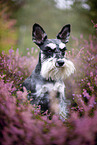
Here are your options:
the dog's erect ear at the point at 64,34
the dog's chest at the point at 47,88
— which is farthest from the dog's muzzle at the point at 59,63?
the dog's erect ear at the point at 64,34

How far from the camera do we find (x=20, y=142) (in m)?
1.18

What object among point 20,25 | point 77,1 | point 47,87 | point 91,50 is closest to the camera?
point 47,87

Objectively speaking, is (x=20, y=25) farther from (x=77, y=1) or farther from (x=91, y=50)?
(x=91, y=50)

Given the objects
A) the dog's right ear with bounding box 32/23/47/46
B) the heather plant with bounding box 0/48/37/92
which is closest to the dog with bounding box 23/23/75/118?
the dog's right ear with bounding box 32/23/47/46

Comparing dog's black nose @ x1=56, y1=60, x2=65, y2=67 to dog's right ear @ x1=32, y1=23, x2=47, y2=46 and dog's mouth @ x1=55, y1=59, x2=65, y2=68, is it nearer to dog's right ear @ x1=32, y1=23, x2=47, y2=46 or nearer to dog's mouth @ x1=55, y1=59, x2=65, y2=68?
dog's mouth @ x1=55, y1=59, x2=65, y2=68

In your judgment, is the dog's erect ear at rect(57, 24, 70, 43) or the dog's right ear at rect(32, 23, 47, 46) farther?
the dog's erect ear at rect(57, 24, 70, 43)

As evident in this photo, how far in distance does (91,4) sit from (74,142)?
10.5 metres

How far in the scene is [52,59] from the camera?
7.65ft

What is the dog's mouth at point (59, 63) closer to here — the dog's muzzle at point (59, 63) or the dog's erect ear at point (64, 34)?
the dog's muzzle at point (59, 63)

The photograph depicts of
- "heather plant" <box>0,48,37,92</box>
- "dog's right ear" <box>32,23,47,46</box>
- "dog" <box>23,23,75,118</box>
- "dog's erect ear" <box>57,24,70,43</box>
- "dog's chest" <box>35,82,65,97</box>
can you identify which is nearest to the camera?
"dog" <box>23,23,75,118</box>

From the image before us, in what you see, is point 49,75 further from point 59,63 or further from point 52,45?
point 52,45

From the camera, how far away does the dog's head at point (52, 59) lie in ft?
7.48

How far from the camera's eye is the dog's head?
228 cm

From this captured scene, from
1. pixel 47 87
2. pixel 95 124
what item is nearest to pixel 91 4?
pixel 47 87
